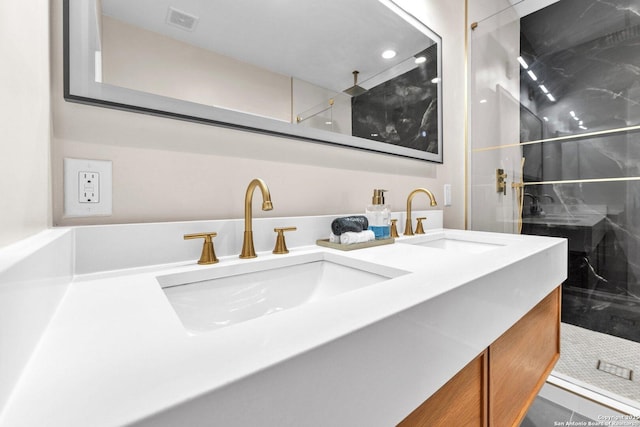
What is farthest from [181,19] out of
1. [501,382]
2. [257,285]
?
[501,382]

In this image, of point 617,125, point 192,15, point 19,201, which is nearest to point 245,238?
point 19,201

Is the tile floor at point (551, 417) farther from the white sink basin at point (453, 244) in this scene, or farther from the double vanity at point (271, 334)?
the white sink basin at point (453, 244)

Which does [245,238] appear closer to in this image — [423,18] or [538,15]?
[423,18]

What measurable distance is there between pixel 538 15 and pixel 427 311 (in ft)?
7.17

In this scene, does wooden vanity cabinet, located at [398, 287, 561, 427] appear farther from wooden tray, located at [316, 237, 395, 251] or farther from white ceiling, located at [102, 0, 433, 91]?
white ceiling, located at [102, 0, 433, 91]

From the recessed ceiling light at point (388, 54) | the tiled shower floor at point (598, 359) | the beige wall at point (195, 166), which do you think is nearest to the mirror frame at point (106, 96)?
the beige wall at point (195, 166)

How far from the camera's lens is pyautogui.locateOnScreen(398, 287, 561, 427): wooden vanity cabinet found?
1.57 ft

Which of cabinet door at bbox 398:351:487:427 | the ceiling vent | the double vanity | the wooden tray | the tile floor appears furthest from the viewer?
the tile floor

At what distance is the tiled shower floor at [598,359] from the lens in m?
1.30

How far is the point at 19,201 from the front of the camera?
36 centimetres

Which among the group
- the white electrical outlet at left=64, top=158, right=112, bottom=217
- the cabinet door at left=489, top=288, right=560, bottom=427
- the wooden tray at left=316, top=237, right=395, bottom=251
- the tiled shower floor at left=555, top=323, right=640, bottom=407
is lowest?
the tiled shower floor at left=555, top=323, right=640, bottom=407

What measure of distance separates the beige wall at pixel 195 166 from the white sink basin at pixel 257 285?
0.18 metres

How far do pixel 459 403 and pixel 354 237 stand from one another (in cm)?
45

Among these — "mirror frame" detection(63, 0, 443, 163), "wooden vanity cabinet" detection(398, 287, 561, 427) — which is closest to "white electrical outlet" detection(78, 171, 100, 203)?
"mirror frame" detection(63, 0, 443, 163)
